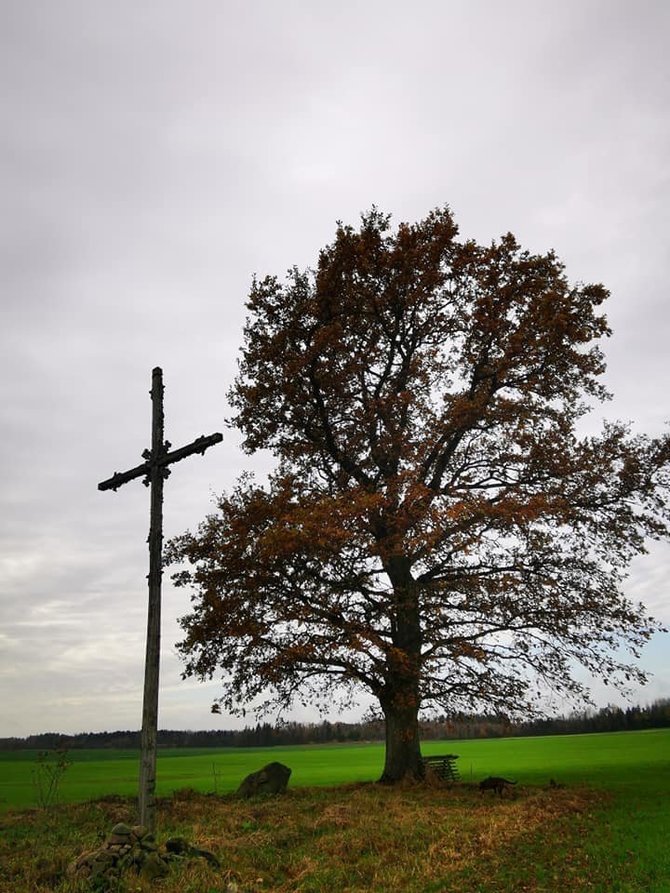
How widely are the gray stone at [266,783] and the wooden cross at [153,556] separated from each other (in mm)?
6320

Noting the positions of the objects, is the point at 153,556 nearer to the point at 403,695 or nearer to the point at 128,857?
the point at 128,857

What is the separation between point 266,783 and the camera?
19.1m

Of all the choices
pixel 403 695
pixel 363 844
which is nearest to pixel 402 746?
pixel 403 695

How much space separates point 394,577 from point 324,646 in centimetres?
406

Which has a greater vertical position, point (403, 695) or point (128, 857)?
point (403, 695)

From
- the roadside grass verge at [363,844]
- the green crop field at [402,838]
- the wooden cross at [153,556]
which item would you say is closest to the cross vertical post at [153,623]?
the wooden cross at [153,556]

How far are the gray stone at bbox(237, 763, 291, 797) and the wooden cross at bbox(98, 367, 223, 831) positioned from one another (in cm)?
632

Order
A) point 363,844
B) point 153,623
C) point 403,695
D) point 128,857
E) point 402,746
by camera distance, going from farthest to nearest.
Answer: point 402,746 < point 403,695 < point 153,623 < point 363,844 < point 128,857

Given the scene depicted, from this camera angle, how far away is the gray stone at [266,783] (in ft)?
61.8

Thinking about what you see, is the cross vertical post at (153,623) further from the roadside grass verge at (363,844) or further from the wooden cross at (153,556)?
the roadside grass verge at (363,844)

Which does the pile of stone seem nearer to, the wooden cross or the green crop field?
the green crop field

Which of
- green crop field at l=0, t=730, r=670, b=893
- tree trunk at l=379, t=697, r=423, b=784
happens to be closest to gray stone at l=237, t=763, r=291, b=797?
green crop field at l=0, t=730, r=670, b=893

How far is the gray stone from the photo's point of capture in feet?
Answer: 61.8

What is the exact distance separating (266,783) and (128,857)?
10182 mm
